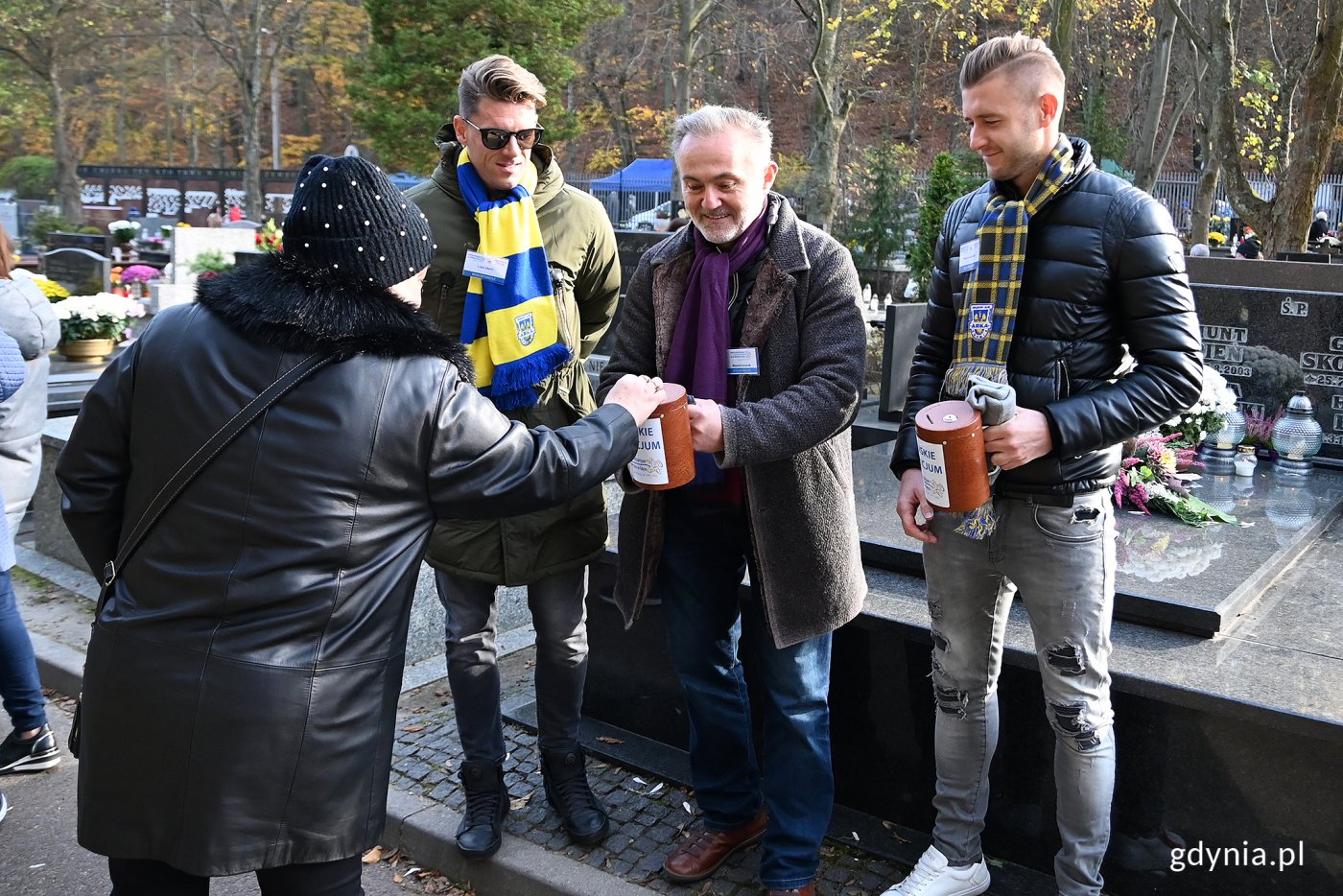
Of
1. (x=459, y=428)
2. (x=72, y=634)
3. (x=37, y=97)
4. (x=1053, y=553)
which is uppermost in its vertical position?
(x=37, y=97)

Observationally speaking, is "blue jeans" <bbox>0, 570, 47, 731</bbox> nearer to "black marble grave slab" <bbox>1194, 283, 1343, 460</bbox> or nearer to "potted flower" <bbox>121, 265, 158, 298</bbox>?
"black marble grave slab" <bbox>1194, 283, 1343, 460</bbox>

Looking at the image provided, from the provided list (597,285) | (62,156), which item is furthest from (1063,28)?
(62,156)

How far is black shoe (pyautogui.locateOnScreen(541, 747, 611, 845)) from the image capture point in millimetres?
3605

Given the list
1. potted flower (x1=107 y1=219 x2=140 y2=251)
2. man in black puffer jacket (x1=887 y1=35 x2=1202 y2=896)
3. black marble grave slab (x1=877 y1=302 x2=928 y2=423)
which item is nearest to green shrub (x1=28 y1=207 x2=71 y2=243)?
potted flower (x1=107 y1=219 x2=140 y2=251)

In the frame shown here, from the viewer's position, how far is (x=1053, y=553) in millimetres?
2781

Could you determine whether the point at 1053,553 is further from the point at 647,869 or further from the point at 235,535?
the point at 235,535

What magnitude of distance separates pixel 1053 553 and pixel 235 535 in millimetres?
1802

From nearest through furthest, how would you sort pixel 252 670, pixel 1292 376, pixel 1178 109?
pixel 252 670, pixel 1292 376, pixel 1178 109

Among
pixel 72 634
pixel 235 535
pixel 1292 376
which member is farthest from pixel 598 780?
pixel 1292 376

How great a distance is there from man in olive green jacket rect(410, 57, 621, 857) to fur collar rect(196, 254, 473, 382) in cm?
110

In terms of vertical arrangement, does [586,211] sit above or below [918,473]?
above

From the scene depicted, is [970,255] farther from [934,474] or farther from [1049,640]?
[1049,640]

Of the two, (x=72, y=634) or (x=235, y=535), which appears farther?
(x=72, y=634)

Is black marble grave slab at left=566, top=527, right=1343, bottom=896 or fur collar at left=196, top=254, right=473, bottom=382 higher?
fur collar at left=196, top=254, right=473, bottom=382
